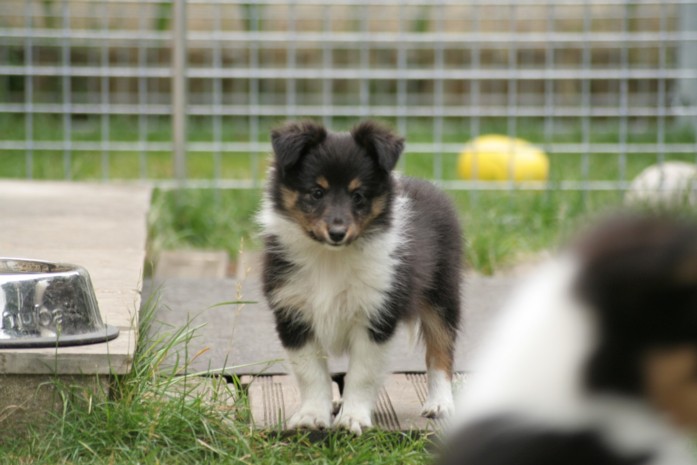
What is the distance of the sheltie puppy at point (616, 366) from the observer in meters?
1.83

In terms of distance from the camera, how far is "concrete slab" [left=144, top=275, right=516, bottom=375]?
4.52 meters

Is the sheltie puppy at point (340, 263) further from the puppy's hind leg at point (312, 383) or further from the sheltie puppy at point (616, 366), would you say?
the sheltie puppy at point (616, 366)

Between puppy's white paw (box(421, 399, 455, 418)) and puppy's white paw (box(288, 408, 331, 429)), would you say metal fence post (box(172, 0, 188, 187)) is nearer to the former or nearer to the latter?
puppy's white paw (box(421, 399, 455, 418))

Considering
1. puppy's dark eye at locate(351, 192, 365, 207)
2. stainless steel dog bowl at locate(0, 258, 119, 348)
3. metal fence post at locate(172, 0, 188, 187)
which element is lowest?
stainless steel dog bowl at locate(0, 258, 119, 348)

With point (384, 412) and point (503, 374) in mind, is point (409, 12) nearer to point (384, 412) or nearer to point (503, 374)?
point (384, 412)

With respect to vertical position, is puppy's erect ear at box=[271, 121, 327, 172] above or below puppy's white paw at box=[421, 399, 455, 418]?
above

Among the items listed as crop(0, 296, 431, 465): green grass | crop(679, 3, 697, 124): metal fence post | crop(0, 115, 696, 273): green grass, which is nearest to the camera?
crop(0, 296, 431, 465): green grass

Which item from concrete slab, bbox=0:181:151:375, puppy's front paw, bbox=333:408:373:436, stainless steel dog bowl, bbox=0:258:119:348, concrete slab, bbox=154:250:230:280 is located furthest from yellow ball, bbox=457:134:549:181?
stainless steel dog bowl, bbox=0:258:119:348

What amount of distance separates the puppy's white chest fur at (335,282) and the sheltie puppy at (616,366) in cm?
200

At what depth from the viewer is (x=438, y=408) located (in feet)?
13.2

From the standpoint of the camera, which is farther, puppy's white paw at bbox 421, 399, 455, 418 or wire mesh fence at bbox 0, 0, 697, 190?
wire mesh fence at bbox 0, 0, 697, 190

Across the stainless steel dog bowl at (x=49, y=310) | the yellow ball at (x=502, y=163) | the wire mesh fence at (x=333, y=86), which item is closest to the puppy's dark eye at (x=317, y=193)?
the stainless steel dog bowl at (x=49, y=310)

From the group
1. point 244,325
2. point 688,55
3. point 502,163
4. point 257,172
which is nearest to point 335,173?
point 244,325

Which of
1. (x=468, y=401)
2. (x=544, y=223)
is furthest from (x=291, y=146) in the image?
(x=544, y=223)
